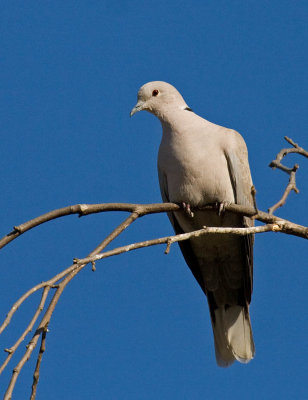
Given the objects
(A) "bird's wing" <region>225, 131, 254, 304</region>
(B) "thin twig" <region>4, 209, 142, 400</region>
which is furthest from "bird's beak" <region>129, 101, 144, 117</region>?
(B) "thin twig" <region>4, 209, 142, 400</region>

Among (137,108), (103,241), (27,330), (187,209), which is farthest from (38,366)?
(137,108)

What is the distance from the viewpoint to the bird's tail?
639cm

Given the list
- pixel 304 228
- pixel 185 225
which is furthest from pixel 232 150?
pixel 304 228

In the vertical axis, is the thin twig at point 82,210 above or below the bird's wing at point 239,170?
below

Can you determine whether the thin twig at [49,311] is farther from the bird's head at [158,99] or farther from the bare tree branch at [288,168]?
the bird's head at [158,99]

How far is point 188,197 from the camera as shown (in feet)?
18.8

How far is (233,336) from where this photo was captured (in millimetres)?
6422

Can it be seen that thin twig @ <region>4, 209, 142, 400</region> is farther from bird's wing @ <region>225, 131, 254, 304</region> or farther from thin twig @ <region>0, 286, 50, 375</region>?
bird's wing @ <region>225, 131, 254, 304</region>

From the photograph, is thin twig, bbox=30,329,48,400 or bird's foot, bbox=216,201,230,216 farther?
bird's foot, bbox=216,201,230,216

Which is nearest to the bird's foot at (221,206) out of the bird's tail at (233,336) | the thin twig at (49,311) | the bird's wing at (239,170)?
the bird's wing at (239,170)

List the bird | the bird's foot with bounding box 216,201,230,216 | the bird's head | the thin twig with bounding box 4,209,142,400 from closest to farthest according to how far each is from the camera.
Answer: the thin twig with bounding box 4,209,142,400, the bird's foot with bounding box 216,201,230,216, the bird, the bird's head

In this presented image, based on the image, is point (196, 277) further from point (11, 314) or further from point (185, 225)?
point (11, 314)

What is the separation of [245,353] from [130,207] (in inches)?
120

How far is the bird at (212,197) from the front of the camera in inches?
226
